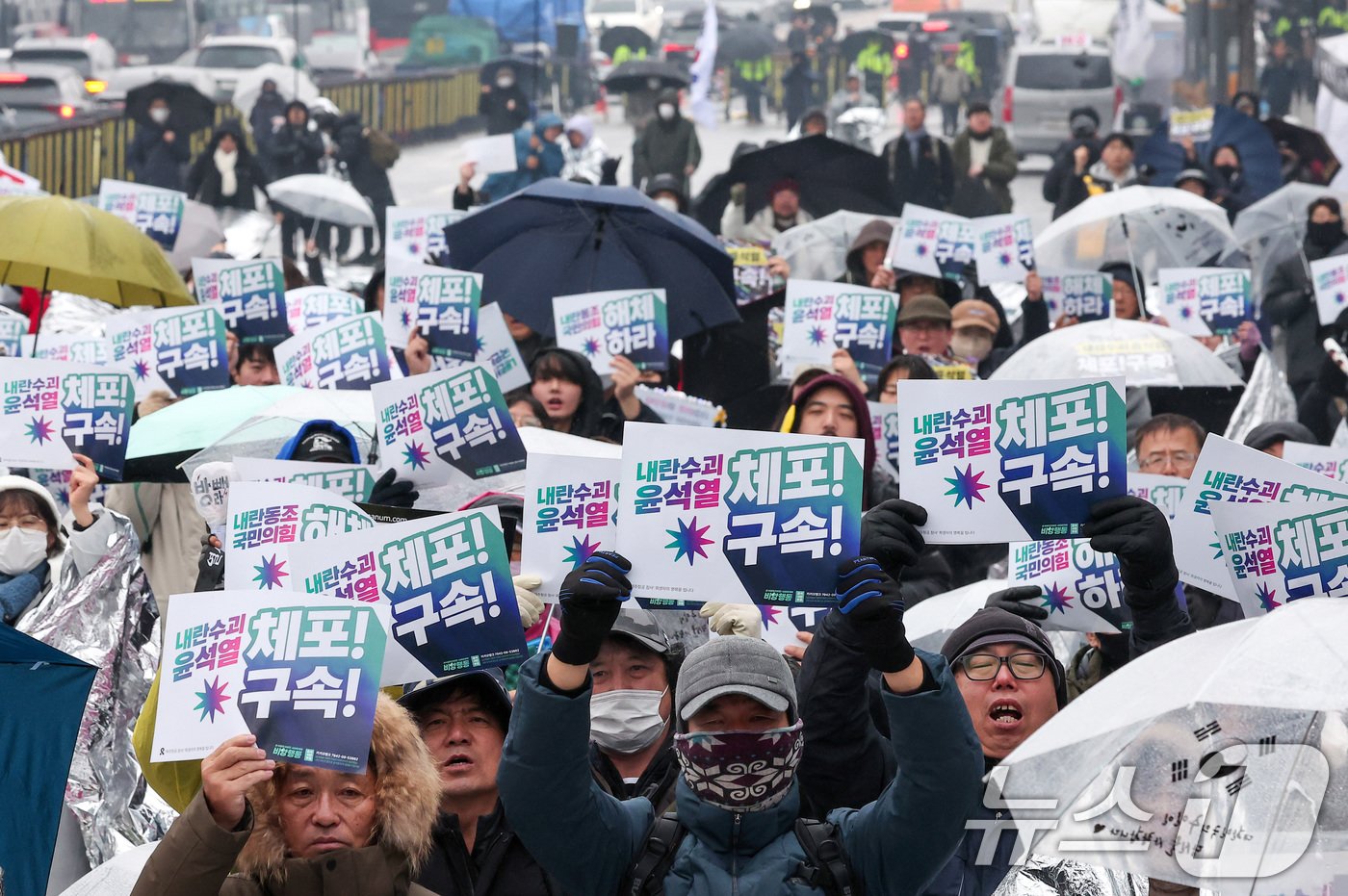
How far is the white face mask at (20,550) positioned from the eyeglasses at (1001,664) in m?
3.01

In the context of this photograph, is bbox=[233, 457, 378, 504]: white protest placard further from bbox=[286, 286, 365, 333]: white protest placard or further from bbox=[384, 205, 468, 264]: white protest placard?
bbox=[384, 205, 468, 264]: white protest placard

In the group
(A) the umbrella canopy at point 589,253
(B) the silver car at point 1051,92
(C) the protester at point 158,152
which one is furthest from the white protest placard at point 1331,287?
(B) the silver car at point 1051,92

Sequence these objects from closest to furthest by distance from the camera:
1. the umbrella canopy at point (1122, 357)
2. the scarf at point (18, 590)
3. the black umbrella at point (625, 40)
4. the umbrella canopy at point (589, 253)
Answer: the scarf at point (18, 590) < the umbrella canopy at point (1122, 357) < the umbrella canopy at point (589, 253) < the black umbrella at point (625, 40)

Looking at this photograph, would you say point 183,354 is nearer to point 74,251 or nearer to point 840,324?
point 74,251

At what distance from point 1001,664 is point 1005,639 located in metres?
0.06

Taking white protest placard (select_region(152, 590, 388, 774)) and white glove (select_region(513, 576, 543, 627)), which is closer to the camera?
white protest placard (select_region(152, 590, 388, 774))

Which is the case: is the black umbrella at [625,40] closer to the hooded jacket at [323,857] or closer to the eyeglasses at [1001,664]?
the eyeglasses at [1001,664]

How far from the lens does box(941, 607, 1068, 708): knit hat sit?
4664mm

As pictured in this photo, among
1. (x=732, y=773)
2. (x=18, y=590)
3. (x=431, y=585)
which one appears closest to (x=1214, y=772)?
(x=732, y=773)

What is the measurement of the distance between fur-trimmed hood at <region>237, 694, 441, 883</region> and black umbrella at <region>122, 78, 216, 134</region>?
629 inches

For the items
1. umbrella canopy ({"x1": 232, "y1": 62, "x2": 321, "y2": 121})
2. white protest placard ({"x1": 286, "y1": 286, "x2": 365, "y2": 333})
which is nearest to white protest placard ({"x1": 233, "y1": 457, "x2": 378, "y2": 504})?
white protest placard ({"x1": 286, "y1": 286, "x2": 365, "y2": 333})

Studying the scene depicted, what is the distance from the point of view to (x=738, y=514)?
4.19m

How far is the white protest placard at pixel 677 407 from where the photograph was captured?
7.95m

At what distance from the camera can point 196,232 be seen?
1333 centimetres
